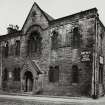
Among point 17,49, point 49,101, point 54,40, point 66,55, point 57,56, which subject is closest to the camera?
point 49,101

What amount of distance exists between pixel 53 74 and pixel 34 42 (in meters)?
5.16

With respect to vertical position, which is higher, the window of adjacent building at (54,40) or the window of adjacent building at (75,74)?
the window of adjacent building at (54,40)

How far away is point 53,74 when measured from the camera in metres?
22.2

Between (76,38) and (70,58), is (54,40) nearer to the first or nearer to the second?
(76,38)

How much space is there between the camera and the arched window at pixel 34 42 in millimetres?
24283

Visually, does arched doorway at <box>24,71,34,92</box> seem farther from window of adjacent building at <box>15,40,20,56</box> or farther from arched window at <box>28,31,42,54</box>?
window of adjacent building at <box>15,40,20,56</box>

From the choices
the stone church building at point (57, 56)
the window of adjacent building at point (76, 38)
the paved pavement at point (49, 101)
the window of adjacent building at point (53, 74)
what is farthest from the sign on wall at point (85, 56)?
the paved pavement at point (49, 101)

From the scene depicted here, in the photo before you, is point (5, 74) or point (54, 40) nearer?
point (54, 40)

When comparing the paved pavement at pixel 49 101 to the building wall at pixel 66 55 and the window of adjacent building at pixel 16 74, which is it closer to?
the building wall at pixel 66 55

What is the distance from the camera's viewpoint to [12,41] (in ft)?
91.6

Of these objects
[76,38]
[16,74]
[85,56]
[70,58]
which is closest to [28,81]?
[16,74]

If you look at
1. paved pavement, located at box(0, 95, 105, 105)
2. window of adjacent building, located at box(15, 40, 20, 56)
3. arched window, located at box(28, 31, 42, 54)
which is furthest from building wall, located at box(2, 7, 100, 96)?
window of adjacent building, located at box(15, 40, 20, 56)

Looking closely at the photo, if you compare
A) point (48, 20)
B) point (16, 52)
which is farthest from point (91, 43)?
point (16, 52)

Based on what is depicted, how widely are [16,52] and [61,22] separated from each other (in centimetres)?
850
